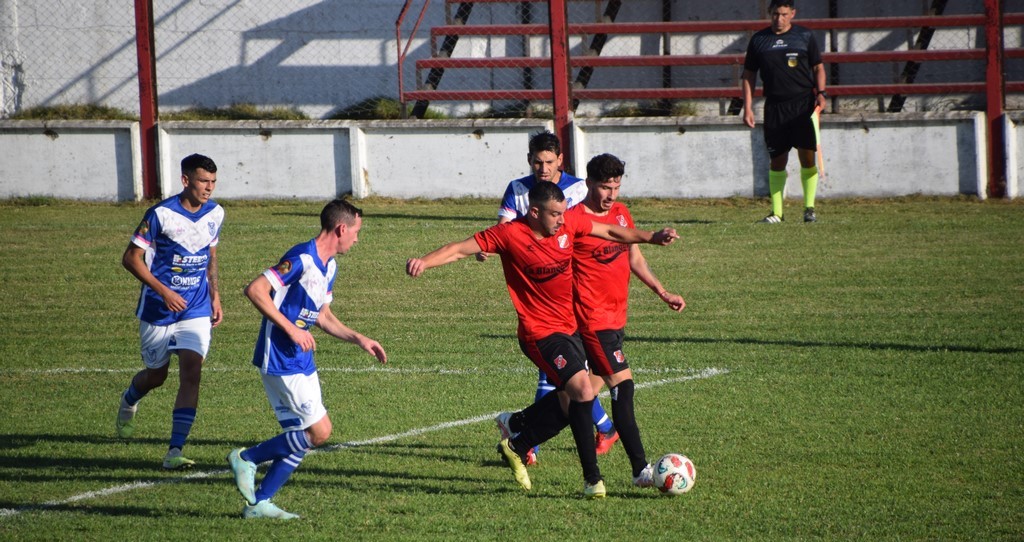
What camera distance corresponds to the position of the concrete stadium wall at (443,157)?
15.7m

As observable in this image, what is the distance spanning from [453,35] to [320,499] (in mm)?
14146

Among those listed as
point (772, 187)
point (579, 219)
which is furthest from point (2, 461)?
point (772, 187)

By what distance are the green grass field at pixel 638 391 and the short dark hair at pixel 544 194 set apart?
1.59 metres

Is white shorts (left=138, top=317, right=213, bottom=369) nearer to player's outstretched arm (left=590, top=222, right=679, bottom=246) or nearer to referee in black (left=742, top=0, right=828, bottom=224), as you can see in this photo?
player's outstretched arm (left=590, top=222, right=679, bottom=246)

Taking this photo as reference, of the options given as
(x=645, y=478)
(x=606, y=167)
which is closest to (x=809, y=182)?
(x=606, y=167)

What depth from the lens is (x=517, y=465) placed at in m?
6.41

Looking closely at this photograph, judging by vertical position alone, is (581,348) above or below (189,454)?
above

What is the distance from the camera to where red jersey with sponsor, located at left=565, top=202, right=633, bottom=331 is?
22.3 feet

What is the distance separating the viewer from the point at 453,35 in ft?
63.9

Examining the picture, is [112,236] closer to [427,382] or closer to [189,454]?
[427,382]

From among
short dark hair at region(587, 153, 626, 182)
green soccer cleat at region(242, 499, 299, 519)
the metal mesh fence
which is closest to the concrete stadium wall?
the metal mesh fence

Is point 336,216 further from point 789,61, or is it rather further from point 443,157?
point 443,157

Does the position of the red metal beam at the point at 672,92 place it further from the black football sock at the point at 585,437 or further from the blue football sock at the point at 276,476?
the blue football sock at the point at 276,476

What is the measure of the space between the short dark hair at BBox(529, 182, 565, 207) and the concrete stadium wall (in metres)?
9.81
